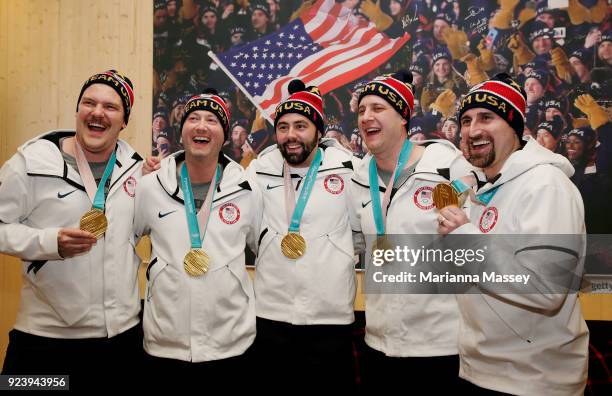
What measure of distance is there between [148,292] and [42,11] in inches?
155

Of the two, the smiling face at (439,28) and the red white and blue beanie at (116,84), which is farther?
the smiling face at (439,28)

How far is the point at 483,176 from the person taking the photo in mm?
2371

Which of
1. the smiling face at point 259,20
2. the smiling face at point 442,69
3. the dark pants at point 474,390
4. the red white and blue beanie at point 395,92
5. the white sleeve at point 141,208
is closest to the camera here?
the dark pants at point 474,390

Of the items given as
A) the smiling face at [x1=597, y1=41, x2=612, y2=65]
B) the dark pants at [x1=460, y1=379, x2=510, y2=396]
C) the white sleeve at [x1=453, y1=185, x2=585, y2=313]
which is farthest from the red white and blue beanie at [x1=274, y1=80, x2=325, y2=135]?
the smiling face at [x1=597, y1=41, x2=612, y2=65]

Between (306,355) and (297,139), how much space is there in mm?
1343

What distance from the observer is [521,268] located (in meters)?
1.85

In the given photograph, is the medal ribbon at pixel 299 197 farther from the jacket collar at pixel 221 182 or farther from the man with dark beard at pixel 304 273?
the jacket collar at pixel 221 182

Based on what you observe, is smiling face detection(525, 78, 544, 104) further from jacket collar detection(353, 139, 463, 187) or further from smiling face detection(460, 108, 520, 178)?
smiling face detection(460, 108, 520, 178)

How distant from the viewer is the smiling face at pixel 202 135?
2.69 meters

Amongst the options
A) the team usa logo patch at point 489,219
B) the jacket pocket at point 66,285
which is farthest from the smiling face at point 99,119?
the team usa logo patch at point 489,219

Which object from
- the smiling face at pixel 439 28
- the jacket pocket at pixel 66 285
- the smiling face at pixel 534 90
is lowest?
the jacket pocket at pixel 66 285

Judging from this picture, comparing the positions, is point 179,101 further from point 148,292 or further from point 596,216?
point 596,216

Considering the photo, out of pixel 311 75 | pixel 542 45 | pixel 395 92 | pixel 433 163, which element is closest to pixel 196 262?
pixel 433 163

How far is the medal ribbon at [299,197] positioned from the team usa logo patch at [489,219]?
1.10 m
